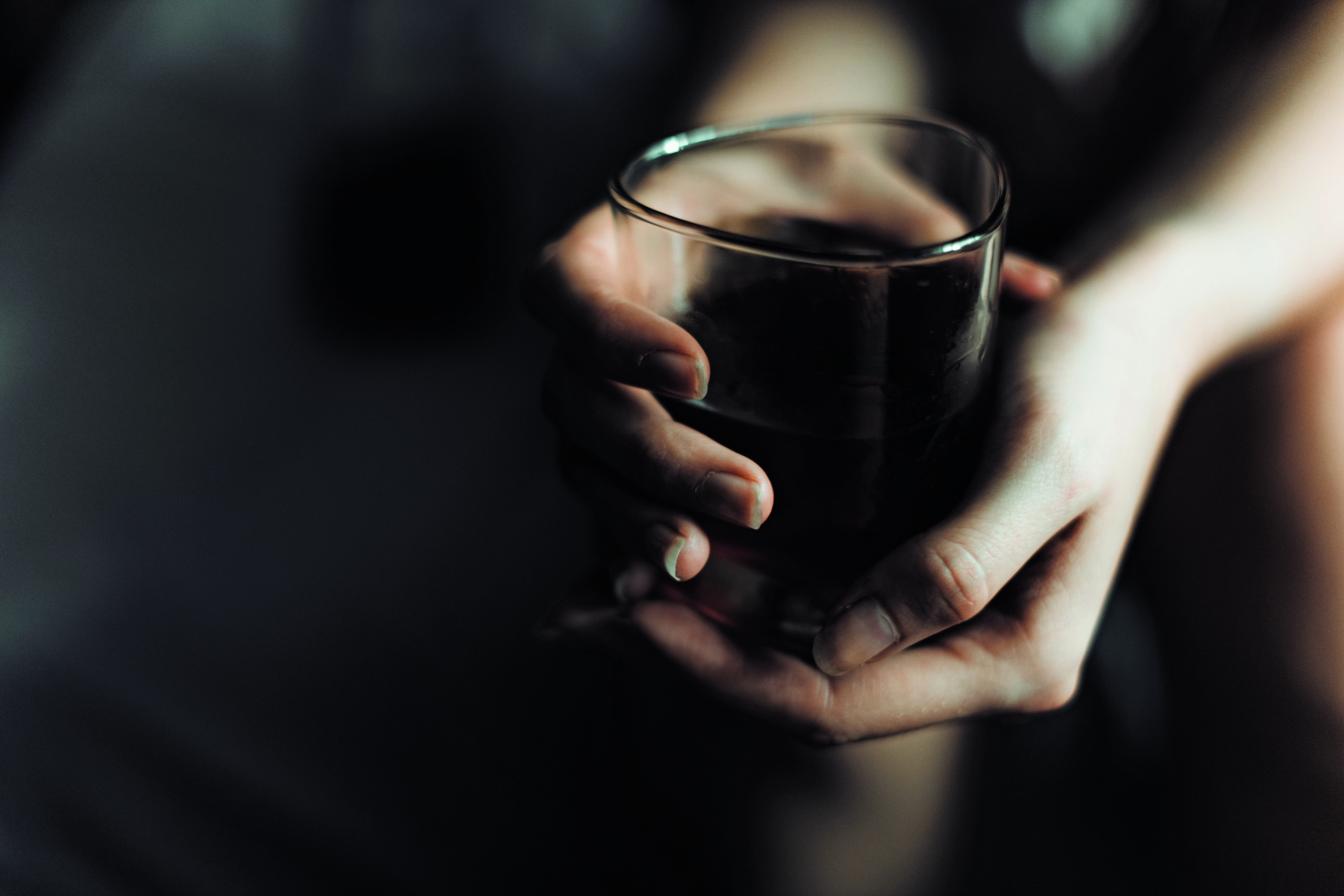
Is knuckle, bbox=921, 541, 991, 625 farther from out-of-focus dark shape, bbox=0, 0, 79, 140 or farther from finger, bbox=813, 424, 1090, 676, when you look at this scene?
out-of-focus dark shape, bbox=0, 0, 79, 140

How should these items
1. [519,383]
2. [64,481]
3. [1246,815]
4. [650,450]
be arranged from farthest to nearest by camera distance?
[519,383]
[64,481]
[1246,815]
[650,450]

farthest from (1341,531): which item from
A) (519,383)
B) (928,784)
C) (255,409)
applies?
(255,409)

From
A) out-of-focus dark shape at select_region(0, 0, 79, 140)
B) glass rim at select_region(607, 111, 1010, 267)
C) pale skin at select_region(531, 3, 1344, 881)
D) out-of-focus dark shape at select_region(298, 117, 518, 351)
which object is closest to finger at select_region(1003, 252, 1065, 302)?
pale skin at select_region(531, 3, 1344, 881)

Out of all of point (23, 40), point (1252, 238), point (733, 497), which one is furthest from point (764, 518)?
point (23, 40)

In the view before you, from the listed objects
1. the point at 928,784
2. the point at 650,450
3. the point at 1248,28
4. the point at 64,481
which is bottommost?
the point at 928,784

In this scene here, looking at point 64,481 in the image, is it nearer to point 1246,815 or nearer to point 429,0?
point 429,0

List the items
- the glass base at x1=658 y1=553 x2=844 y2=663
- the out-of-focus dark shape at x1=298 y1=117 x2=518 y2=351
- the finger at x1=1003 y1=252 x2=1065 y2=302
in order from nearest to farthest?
the glass base at x1=658 y1=553 x2=844 y2=663 → the finger at x1=1003 y1=252 x2=1065 y2=302 → the out-of-focus dark shape at x1=298 y1=117 x2=518 y2=351

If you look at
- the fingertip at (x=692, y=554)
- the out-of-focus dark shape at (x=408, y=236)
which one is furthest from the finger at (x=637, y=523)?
the out-of-focus dark shape at (x=408, y=236)

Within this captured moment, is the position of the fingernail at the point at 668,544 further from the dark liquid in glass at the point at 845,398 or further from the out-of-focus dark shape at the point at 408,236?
the out-of-focus dark shape at the point at 408,236
